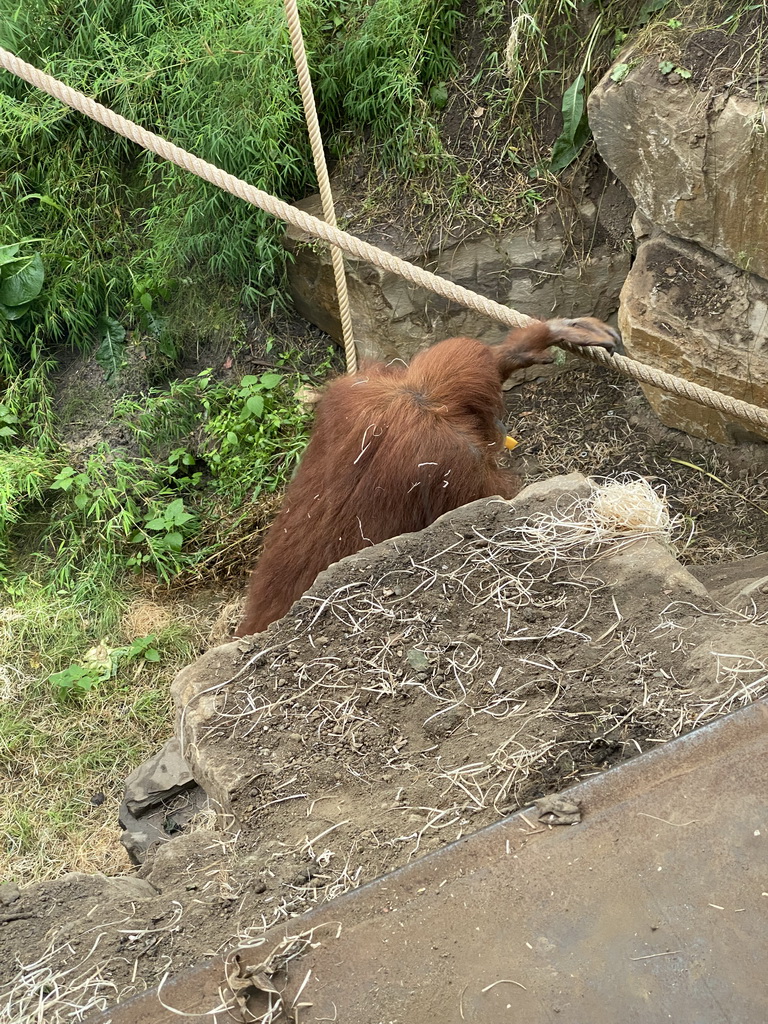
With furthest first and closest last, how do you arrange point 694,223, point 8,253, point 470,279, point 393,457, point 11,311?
point 11,311, point 8,253, point 470,279, point 694,223, point 393,457

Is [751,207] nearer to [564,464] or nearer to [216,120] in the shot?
[564,464]

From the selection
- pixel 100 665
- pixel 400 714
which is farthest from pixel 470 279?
pixel 400 714

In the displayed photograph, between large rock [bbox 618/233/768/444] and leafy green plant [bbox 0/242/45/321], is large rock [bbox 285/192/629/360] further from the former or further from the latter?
leafy green plant [bbox 0/242/45/321]

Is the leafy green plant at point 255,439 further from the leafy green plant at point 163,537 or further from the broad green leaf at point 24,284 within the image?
the broad green leaf at point 24,284

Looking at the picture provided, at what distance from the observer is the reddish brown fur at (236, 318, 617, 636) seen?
3146mm

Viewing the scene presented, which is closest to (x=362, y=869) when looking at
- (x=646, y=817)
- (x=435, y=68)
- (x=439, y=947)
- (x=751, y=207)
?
(x=439, y=947)

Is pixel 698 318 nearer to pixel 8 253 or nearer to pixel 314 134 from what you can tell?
pixel 314 134

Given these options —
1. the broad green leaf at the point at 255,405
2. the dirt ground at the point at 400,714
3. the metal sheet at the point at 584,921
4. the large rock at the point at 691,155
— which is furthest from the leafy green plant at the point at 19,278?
the metal sheet at the point at 584,921

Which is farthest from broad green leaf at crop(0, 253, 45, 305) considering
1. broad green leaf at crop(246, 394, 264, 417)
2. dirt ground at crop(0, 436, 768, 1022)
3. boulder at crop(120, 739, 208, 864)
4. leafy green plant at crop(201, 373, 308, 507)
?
dirt ground at crop(0, 436, 768, 1022)

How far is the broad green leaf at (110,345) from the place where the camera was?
5.20 metres

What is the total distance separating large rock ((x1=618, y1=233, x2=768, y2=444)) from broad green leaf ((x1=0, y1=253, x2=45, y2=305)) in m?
3.00

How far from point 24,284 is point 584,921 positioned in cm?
445

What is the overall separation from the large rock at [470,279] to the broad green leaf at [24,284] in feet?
4.35

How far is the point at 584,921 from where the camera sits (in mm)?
1687
